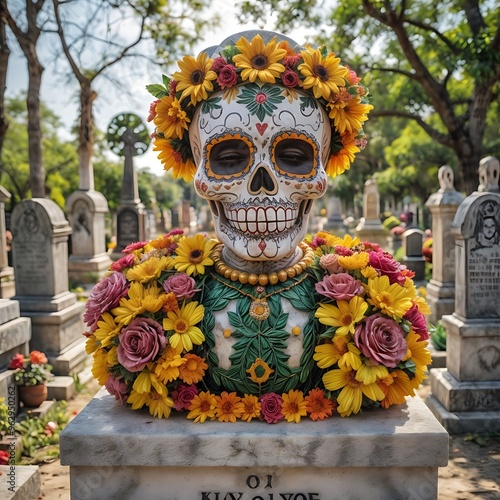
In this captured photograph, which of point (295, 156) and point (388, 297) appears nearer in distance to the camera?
point (388, 297)

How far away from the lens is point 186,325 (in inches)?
102

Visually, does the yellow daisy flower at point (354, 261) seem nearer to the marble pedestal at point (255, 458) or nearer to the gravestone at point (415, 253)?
the marble pedestal at point (255, 458)

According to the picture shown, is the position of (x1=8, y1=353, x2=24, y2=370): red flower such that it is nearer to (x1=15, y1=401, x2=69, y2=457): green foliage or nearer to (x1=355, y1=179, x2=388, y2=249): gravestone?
(x1=15, y1=401, x2=69, y2=457): green foliage

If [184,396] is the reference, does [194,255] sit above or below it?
above

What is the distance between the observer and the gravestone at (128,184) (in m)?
15.7

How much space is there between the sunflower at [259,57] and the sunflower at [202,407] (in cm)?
157

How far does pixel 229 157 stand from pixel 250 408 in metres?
1.25

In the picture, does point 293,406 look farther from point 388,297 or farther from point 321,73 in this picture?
point 321,73

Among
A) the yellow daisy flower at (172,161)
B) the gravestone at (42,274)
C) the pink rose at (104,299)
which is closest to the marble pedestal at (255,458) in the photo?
the pink rose at (104,299)

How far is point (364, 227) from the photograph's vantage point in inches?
699

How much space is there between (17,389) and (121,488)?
3.30 meters

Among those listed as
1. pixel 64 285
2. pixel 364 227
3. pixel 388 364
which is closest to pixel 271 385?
pixel 388 364

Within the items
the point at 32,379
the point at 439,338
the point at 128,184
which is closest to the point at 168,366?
the point at 32,379

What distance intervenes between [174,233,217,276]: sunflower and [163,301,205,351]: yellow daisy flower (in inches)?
8.8
